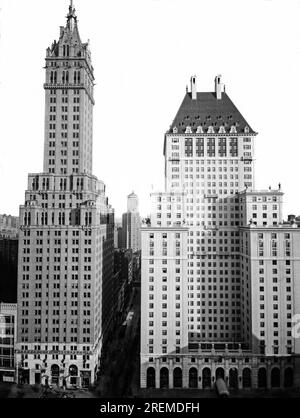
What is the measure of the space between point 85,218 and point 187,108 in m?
9.31

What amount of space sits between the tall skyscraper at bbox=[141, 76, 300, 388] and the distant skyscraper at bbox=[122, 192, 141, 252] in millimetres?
1126

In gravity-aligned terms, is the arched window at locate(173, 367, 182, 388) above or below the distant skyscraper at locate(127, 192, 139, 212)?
below

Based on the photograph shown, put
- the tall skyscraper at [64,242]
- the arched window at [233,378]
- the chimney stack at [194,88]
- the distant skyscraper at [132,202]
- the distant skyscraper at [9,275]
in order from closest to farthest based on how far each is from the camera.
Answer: the distant skyscraper at [132,202]
the arched window at [233,378]
the tall skyscraper at [64,242]
the distant skyscraper at [9,275]
the chimney stack at [194,88]

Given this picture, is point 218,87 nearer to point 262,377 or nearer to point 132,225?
point 132,225

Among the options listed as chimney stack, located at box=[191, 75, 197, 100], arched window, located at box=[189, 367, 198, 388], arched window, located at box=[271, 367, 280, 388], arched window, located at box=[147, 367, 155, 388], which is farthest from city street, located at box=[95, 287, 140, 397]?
chimney stack, located at box=[191, 75, 197, 100]

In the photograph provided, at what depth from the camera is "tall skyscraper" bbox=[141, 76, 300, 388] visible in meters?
14.1

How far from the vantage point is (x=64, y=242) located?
51.9ft

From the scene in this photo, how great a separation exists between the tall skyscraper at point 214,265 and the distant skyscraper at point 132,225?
44.3 inches

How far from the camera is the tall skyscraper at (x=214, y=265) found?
46.2ft

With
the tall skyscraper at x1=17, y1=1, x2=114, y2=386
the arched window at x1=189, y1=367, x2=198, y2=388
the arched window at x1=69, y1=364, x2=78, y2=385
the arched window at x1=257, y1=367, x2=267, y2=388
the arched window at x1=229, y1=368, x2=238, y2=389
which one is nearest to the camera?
the arched window at x1=257, y1=367, x2=267, y2=388

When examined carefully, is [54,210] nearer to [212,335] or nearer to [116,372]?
[116,372]

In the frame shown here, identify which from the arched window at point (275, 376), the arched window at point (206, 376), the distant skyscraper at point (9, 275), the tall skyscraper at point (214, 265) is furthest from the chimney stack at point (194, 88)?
the arched window at point (275, 376)

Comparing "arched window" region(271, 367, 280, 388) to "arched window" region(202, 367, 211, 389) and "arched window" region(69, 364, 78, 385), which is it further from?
"arched window" region(69, 364, 78, 385)

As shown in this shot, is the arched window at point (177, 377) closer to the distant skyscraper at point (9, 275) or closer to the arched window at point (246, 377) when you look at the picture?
the arched window at point (246, 377)
